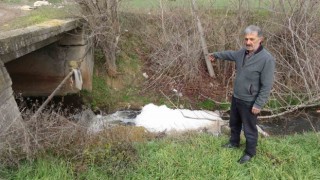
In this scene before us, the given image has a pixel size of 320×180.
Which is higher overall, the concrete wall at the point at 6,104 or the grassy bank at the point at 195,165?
the concrete wall at the point at 6,104

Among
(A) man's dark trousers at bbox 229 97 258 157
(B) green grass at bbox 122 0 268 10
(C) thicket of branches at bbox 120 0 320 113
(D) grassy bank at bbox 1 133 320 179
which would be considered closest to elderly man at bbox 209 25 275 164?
(A) man's dark trousers at bbox 229 97 258 157

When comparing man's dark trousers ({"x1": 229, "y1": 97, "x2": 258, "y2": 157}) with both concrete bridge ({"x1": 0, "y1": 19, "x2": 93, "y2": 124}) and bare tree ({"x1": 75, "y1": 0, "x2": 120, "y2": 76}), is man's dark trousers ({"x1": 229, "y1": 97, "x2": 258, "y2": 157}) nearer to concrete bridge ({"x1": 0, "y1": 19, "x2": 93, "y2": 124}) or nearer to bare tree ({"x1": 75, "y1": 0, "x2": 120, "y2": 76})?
bare tree ({"x1": 75, "y1": 0, "x2": 120, "y2": 76})

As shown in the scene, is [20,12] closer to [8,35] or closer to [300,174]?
[8,35]

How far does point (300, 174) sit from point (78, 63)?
7365mm

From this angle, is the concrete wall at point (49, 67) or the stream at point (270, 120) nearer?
the stream at point (270, 120)

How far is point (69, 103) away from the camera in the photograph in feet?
34.3

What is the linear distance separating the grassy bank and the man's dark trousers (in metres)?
0.28

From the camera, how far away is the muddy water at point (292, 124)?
347 inches

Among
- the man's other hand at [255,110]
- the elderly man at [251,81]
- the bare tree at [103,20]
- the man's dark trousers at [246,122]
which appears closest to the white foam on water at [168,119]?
the bare tree at [103,20]

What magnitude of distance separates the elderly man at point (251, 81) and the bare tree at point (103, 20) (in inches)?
204

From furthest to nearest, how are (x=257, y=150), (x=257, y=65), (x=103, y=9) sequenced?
(x=103, y=9) < (x=257, y=150) < (x=257, y=65)

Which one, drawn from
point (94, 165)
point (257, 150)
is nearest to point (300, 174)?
point (257, 150)

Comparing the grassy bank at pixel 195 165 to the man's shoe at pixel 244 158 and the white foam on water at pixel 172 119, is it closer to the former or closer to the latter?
the man's shoe at pixel 244 158

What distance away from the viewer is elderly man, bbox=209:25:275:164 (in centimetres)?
459
